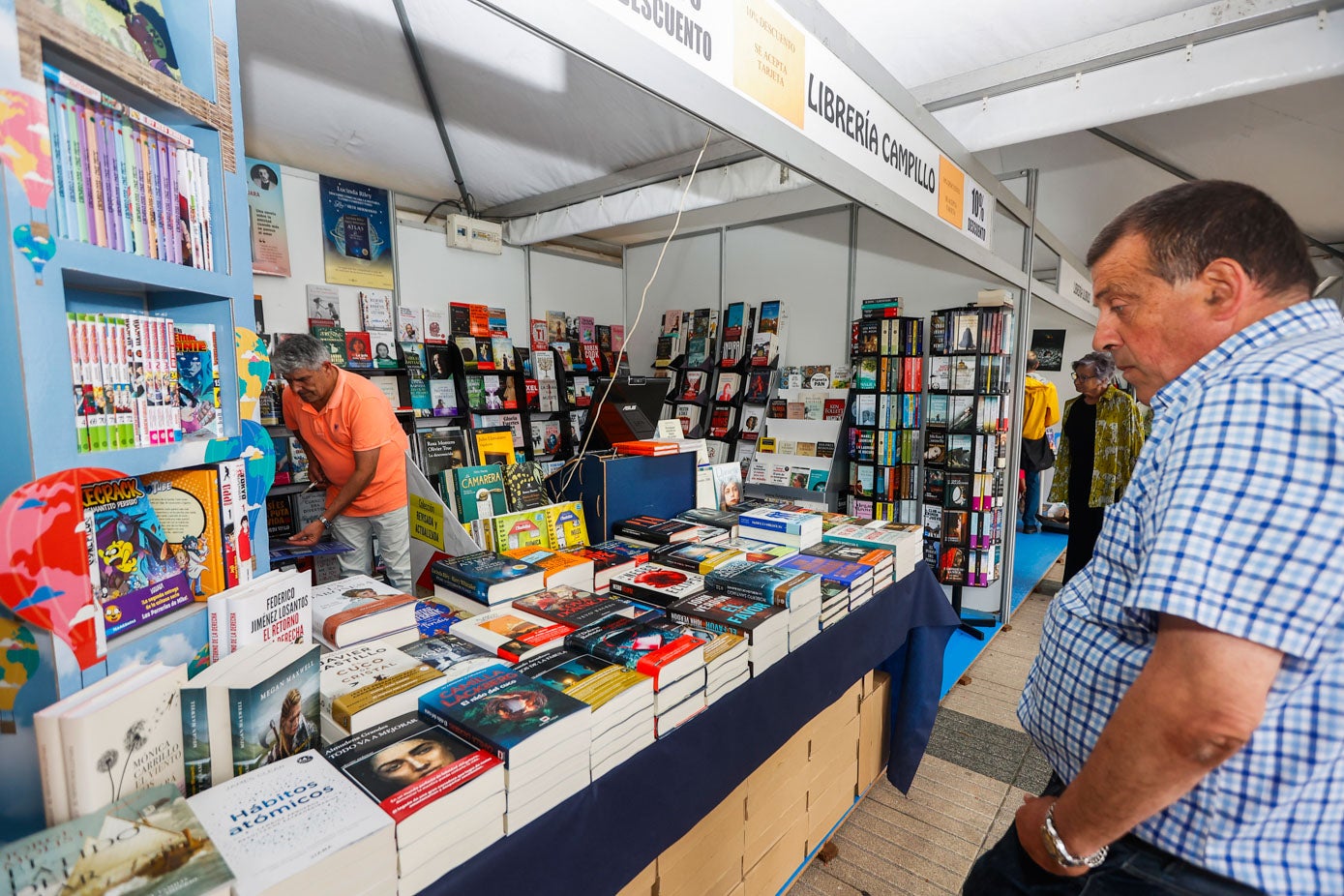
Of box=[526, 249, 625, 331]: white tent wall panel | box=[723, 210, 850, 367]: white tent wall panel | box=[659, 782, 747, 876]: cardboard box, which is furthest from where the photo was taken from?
box=[526, 249, 625, 331]: white tent wall panel

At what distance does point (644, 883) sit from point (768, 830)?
0.60 meters

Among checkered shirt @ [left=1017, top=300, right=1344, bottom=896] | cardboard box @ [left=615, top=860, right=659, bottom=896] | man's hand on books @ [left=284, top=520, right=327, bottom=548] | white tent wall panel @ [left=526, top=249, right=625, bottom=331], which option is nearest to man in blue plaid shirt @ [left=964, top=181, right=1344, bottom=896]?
checkered shirt @ [left=1017, top=300, right=1344, bottom=896]

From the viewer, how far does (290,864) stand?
75cm

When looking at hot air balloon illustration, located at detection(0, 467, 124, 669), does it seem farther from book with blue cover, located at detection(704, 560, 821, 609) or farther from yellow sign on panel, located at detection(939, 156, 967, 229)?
yellow sign on panel, located at detection(939, 156, 967, 229)

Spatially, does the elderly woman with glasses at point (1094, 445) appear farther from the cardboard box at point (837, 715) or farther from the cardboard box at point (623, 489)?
the cardboard box at point (623, 489)

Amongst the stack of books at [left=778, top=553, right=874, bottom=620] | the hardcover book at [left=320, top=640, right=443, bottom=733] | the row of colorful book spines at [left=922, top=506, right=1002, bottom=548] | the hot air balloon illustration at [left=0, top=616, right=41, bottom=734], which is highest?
the hot air balloon illustration at [left=0, top=616, right=41, bottom=734]

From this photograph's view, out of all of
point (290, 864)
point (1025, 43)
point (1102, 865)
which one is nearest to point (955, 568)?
point (1025, 43)

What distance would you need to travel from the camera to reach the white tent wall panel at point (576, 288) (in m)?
6.07

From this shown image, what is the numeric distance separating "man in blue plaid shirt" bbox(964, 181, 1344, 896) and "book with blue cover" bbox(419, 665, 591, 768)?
79 cm

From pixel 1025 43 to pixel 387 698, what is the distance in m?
3.11

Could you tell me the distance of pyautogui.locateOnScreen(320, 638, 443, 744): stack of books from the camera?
3.60ft

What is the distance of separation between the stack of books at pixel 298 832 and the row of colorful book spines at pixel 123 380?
1.72 feet

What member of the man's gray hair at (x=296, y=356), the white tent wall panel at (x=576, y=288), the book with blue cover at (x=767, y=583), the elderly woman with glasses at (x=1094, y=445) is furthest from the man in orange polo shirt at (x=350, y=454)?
the elderly woman with glasses at (x=1094, y=445)

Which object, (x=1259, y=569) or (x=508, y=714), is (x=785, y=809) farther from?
(x=1259, y=569)
